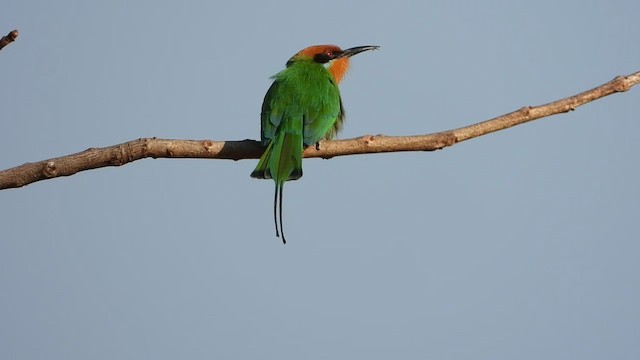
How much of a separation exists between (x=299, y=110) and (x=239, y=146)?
31.3 inches

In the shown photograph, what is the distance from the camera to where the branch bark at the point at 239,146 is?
3178mm

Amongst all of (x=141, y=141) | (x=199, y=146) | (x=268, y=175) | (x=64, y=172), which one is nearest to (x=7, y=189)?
(x=64, y=172)

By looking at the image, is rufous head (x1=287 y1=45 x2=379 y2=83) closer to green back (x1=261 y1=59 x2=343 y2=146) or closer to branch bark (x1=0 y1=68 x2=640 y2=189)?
green back (x1=261 y1=59 x2=343 y2=146)

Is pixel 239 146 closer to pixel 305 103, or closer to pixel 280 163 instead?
pixel 280 163

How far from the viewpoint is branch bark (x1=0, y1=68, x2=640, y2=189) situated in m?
3.18

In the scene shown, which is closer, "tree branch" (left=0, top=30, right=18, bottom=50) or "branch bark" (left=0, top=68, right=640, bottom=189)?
"tree branch" (left=0, top=30, right=18, bottom=50)

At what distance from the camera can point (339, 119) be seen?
16.8 feet

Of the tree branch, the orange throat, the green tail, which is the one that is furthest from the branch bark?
the orange throat

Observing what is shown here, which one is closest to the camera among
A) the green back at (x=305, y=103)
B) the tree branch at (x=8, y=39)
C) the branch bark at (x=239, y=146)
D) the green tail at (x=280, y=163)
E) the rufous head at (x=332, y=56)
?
the tree branch at (x=8, y=39)

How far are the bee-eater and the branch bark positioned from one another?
0.24 m

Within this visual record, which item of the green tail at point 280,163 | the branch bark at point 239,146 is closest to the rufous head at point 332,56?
the green tail at point 280,163

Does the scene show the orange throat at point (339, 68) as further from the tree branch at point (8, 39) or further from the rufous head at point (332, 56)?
the tree branch at point (8, 39)

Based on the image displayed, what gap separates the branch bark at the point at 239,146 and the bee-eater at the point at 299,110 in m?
0.24

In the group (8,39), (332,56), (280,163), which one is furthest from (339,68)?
(8,39)
